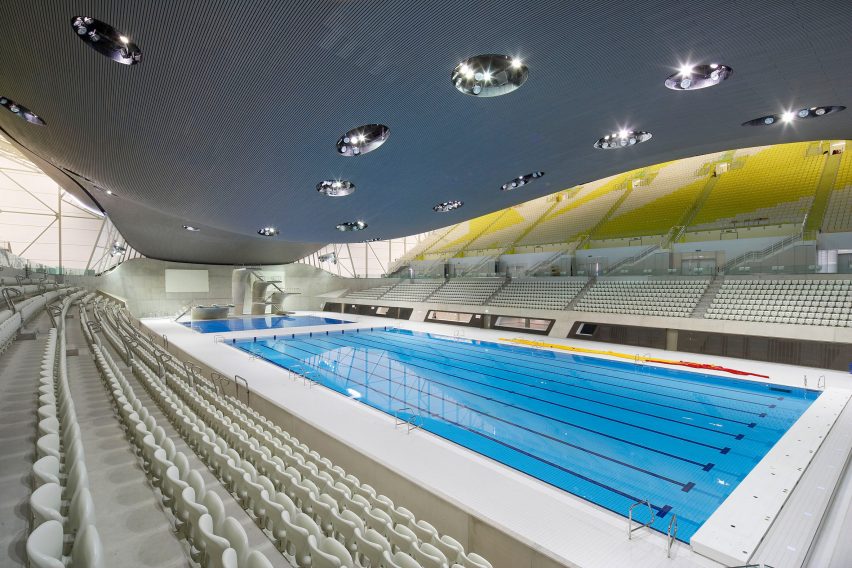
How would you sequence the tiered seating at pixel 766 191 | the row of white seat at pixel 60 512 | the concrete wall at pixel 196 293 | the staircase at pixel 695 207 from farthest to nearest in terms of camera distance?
the concrete wall at pixel 196 293
the staircase at pixel 695 207
the tiered seating at pixel 766 191
the row of white seat at pixel 60 512

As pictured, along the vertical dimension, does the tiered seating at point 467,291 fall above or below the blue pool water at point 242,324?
above

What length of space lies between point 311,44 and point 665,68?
5544 mm

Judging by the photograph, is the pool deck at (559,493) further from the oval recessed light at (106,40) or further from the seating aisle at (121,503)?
the oval recessed light at (106,40)

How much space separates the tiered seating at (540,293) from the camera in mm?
18406

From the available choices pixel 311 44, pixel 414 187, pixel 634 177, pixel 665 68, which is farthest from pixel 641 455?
pixel 634 177

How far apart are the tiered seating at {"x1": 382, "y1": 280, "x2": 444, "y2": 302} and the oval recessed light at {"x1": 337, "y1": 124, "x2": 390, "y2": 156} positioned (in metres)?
16.6

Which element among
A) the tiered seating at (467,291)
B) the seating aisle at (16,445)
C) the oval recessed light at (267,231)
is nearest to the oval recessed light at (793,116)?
the seating aisle at (16,445)

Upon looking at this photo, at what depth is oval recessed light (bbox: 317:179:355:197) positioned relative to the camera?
439 inches

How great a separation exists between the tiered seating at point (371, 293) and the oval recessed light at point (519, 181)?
16493 mm

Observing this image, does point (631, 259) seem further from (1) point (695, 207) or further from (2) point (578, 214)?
(2) point (578, 214)

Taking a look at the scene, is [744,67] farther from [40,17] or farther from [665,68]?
[40,17]

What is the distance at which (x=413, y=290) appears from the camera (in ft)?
88.0

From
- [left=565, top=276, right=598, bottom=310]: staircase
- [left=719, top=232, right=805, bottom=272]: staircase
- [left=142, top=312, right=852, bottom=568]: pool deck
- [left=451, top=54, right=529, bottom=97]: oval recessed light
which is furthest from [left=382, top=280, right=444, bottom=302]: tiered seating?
[left=451, top=54, right=529, bottom=97]: oval recessed light

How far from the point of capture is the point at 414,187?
39.4 ft
